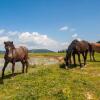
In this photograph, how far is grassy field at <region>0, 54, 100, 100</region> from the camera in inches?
766

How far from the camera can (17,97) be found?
64.3ft

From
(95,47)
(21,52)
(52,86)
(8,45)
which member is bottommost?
(52,86)

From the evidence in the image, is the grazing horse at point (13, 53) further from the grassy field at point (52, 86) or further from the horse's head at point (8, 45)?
the grassy field at point (52, 86)

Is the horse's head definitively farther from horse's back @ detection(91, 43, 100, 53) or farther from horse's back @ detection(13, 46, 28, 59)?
horse's back @ detection(91, 43, 100, 53)

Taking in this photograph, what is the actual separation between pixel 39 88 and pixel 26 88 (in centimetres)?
108

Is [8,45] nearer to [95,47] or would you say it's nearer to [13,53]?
[13,53]

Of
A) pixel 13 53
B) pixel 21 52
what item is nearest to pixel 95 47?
pixel 21 52

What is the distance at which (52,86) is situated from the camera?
2086 centimetres

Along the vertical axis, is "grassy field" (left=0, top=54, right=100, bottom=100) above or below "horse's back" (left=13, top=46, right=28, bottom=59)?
below

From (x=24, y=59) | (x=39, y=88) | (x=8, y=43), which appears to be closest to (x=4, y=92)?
(x=39, y=88)

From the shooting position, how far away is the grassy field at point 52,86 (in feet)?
63.9

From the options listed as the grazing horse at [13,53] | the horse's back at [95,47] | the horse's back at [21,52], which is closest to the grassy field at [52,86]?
the grazing horse at [13,53]

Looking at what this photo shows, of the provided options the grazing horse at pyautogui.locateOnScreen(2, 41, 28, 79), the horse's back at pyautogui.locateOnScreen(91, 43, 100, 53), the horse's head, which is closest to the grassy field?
the grazing horse at pyautogui.locateOnScreen(2, 41, 28, 79)

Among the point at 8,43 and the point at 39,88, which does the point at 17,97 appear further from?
the point at 8,43
